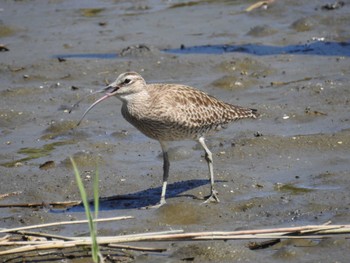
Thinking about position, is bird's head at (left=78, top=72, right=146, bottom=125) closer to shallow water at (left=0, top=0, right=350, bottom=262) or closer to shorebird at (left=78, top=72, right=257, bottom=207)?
shorebird at (left=78, top=72, right=257, bottom=207)

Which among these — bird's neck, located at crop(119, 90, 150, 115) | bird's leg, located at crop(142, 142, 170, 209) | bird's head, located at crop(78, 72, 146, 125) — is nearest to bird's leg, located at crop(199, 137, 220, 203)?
bird's leg, located at crop(142, 142, 170, 209)

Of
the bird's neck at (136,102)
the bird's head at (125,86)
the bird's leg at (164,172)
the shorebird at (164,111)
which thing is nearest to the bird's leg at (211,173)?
the shorebird at (164,111)

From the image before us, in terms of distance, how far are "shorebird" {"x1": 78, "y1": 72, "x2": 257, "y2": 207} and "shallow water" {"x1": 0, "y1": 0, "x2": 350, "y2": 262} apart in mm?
476

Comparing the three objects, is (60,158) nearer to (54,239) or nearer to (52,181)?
(52,181)

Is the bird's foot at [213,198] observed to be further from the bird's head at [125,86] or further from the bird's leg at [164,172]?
the bird's head at [125,86]

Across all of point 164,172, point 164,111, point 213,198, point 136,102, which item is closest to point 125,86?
point 136,102

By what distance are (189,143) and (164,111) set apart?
1798 millimetres

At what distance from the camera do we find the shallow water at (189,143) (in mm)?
9594

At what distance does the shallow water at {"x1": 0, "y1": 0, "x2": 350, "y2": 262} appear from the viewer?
9594 millimetres

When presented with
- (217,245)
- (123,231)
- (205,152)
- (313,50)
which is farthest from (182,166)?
(313,50)

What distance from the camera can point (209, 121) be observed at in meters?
10.6

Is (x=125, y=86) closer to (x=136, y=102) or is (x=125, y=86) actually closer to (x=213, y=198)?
(x=136, y=102)

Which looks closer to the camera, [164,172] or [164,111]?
[164,111]

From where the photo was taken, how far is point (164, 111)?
1012 centimetres
